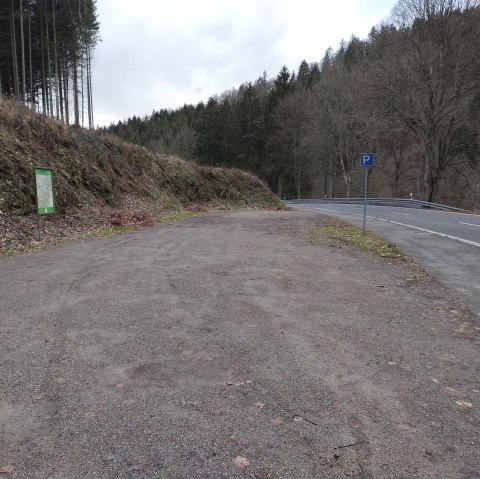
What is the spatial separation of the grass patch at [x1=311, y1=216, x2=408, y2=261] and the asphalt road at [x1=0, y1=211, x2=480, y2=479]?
3.33 m

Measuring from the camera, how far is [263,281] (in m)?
7.71

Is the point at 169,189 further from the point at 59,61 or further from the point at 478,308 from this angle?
the point at 59,61

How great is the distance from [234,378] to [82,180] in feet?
52.6

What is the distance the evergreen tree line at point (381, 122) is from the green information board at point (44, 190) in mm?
25571

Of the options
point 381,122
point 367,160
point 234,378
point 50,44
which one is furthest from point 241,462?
point 50,44

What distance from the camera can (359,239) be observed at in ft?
44.5

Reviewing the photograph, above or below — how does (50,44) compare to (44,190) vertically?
above

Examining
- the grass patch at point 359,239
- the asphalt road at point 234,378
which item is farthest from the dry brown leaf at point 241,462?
the grass patch at point 359,239

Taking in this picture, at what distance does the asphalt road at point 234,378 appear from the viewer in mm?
2799

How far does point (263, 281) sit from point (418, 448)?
4.89 metres

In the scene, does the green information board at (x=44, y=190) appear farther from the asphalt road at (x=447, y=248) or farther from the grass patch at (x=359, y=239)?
the asphalt road at (x=447, y=248)

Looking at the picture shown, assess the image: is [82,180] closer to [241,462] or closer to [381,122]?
[241,462]

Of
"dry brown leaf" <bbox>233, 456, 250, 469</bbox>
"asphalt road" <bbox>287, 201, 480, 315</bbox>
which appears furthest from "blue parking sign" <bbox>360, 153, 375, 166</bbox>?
"dry brown leaf" <bbox>233, 456, 250, 469</bbox>

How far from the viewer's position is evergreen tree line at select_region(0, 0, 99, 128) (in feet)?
123
